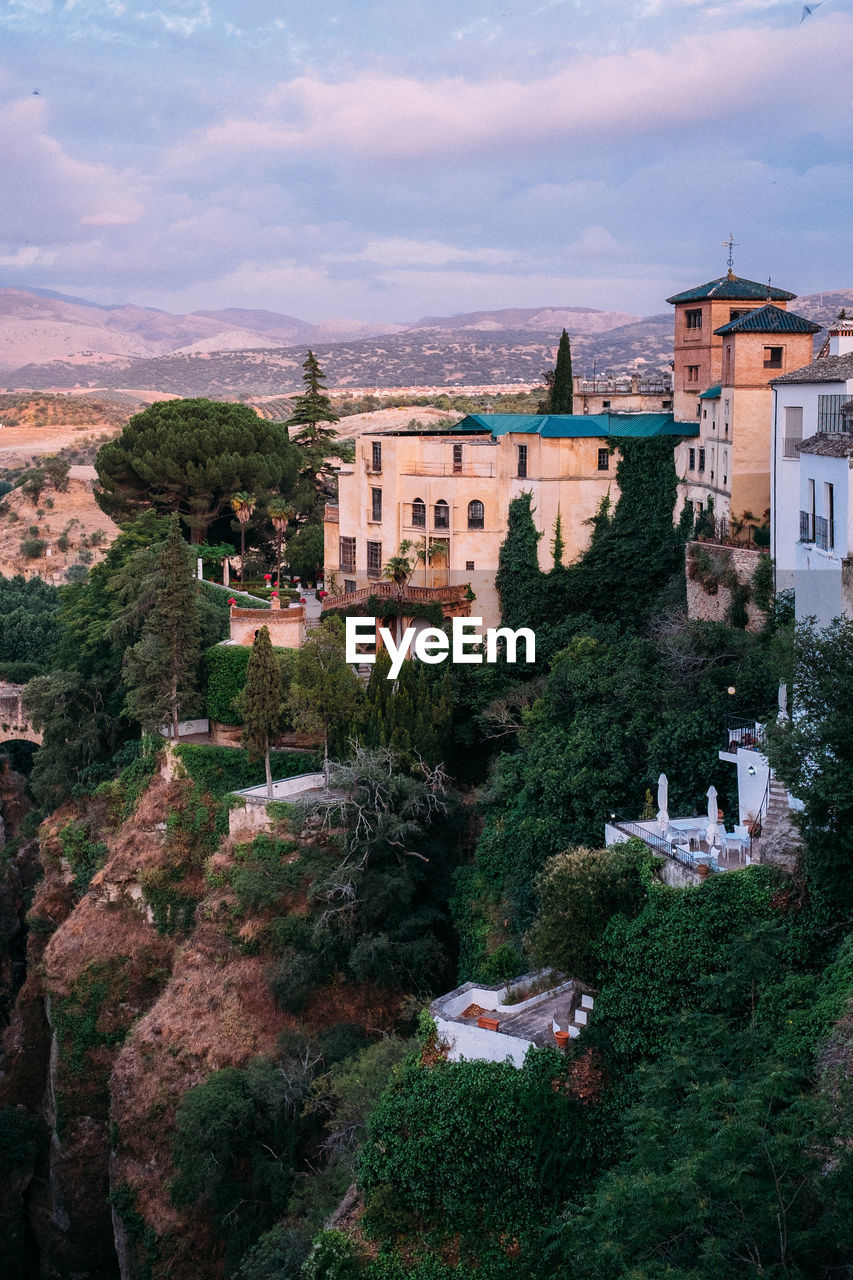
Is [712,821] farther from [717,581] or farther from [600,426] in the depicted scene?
[600,426]

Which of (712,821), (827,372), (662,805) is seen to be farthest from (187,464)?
(712,821)

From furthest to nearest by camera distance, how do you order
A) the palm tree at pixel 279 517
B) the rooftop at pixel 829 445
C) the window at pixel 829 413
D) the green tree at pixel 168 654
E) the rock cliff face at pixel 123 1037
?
the palm tree at pixel 279 517
the green tree at pixel 168 654
the rock cliff face at pixel 123 1037
the window at pixel 829 413
the rooftop at pixel 829 445

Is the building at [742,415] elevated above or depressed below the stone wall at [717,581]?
above

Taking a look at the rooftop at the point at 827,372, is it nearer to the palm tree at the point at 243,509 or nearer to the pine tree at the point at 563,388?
the pine tree at the point at 563,388

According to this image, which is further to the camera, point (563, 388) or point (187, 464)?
point (187, 464)

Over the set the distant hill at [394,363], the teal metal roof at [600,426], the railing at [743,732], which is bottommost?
the railing at [743,732]

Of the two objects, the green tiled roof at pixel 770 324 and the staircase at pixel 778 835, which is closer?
the staircase at pixel 778 835

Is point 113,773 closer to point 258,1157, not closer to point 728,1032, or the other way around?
point 258,1157

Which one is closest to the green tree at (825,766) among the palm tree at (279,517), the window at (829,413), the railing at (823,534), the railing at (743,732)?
the railing at (743,732)
